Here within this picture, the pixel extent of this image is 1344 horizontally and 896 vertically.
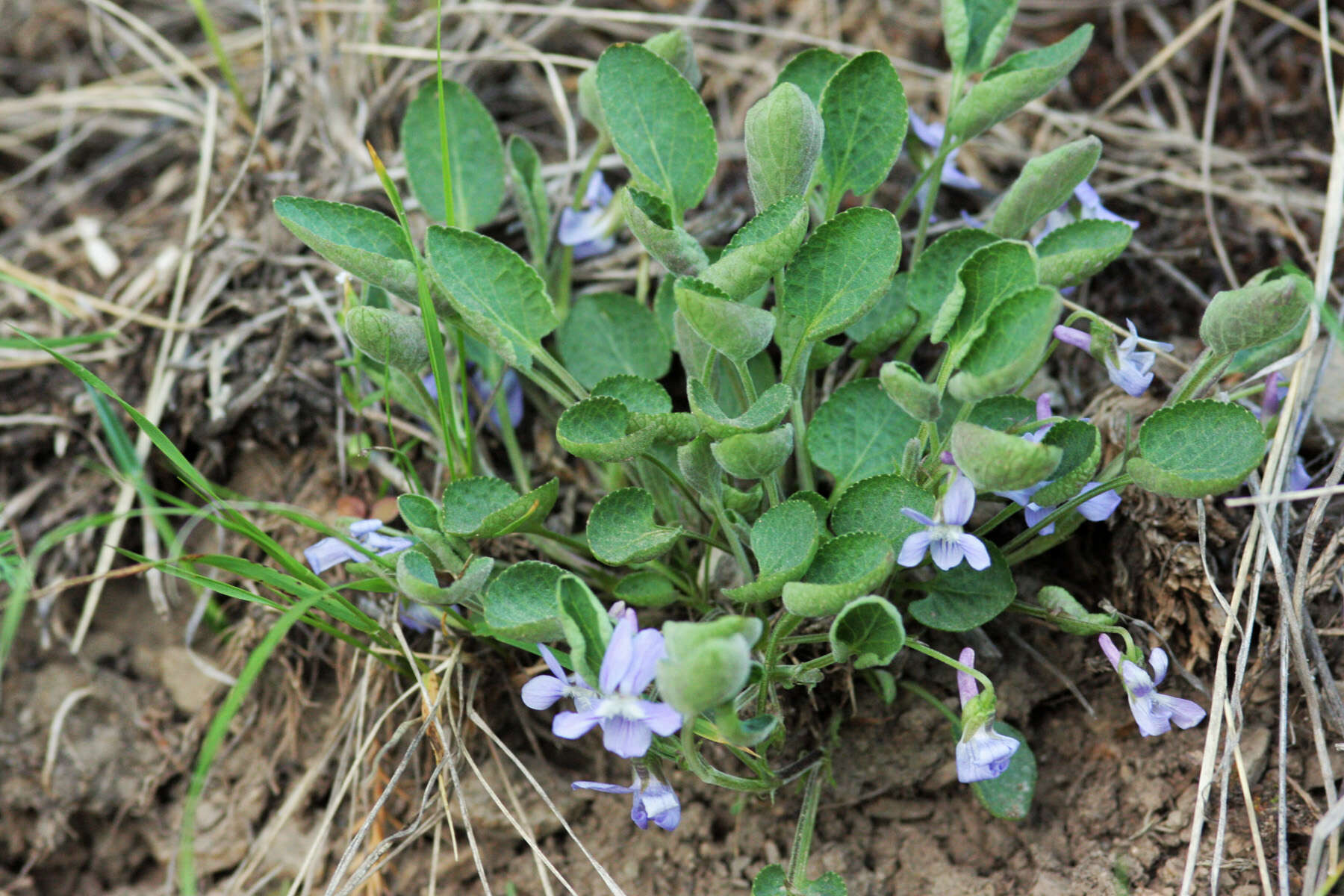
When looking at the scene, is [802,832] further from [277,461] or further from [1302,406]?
[277,461]

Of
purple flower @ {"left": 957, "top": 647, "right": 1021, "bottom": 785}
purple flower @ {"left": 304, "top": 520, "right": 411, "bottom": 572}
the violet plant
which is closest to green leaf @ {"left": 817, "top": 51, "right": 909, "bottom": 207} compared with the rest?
the violet plant

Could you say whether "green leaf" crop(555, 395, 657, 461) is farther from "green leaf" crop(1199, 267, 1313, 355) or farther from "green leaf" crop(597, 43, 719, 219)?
"green leaf" crop(1199, 267, 1313, 355)

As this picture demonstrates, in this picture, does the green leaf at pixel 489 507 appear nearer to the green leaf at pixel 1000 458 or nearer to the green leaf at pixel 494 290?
the green leaf at pixel 494 290

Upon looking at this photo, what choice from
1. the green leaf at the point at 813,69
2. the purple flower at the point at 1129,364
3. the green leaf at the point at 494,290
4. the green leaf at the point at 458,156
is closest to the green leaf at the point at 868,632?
the purple flower at the point at 1129,364

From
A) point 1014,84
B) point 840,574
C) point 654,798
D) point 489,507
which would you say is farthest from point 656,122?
point 654,798

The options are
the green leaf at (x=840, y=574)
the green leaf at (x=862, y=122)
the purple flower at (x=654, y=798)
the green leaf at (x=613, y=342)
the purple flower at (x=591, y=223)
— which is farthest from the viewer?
the purple flower at (x=591, y=223)

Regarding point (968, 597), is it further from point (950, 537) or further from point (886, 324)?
point (886, 324)

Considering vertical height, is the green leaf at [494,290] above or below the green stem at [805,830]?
above
